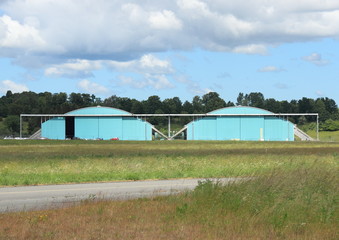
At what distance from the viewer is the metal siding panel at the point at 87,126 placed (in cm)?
11312

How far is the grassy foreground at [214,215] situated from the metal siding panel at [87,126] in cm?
9955

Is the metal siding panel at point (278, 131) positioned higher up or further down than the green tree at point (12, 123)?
further down

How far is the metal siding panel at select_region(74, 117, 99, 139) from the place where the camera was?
113125mm

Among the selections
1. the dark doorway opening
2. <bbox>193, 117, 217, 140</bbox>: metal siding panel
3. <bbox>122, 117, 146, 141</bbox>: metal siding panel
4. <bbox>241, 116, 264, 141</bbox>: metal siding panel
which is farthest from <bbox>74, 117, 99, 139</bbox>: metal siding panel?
<bbox>241, 116, 264, 141</bbox>: metal siding panel

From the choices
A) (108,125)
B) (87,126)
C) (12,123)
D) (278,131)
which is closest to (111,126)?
(108,125)

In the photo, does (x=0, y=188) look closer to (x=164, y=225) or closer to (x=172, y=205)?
(x=172, y=205)

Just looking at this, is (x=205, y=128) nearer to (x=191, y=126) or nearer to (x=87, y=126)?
(x=191, y=126)

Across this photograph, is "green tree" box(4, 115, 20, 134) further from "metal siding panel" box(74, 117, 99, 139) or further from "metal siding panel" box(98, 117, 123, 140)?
"metal siding panel" box(98, 117, 123, 140)

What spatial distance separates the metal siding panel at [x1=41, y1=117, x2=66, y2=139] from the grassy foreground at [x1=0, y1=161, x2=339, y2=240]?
103300 millimetres

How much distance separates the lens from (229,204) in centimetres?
1245

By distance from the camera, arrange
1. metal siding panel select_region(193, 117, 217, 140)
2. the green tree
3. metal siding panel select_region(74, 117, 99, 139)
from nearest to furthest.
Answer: metal siding panel select_region(193, 117, 217, 140) → metal siding panel select_region(74, 117, 99, 139) → the green tree

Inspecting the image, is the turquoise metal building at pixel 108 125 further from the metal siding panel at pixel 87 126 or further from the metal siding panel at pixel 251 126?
the metal siding panel at pixel 251 126

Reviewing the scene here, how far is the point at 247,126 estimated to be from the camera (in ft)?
356

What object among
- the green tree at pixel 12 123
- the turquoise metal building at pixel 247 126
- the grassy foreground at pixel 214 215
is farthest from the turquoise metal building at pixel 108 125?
the grassy foreground at pixel 214 215
